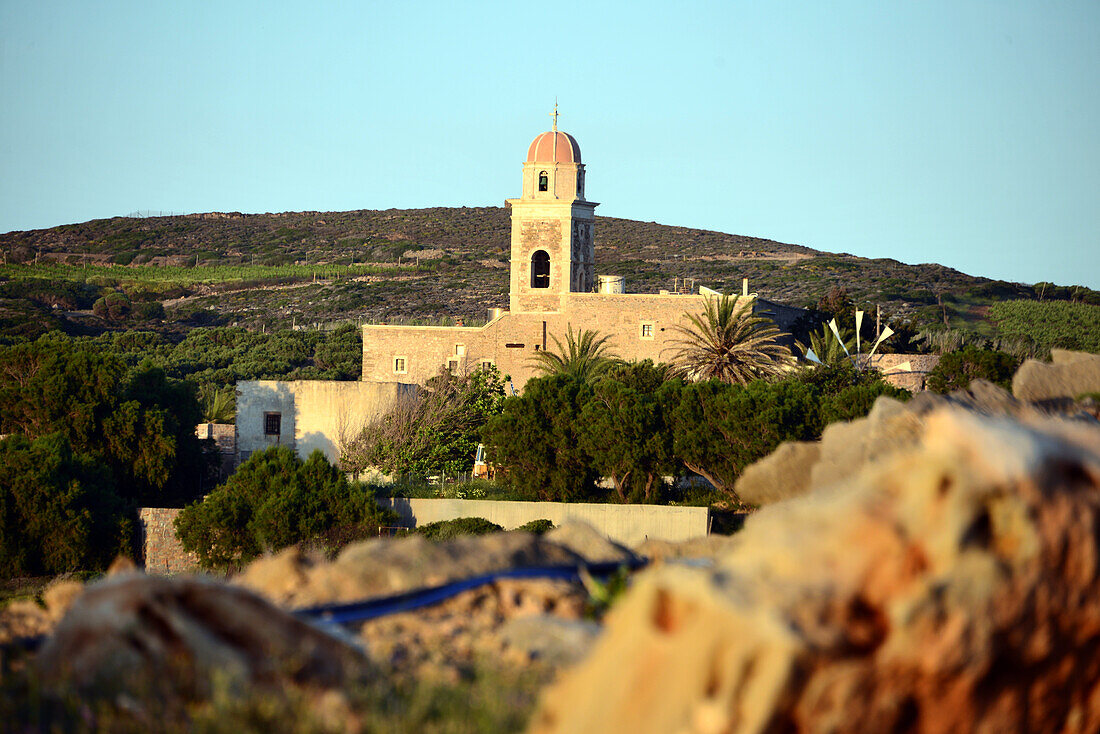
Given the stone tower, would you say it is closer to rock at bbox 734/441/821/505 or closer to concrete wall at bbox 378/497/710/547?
concrete wall at bbox 378/497/710/547

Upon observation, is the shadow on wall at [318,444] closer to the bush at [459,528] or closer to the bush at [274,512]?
the bush at [274,512]

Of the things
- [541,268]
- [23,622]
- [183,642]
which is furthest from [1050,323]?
[183,642]

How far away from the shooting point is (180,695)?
5539 mm

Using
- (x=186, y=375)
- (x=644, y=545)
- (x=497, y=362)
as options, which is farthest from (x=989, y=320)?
(x=644, y=545)

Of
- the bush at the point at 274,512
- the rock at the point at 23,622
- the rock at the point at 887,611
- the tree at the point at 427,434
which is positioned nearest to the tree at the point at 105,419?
the tree at the point at 427,434

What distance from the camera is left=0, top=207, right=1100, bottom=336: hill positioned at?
8450 cm

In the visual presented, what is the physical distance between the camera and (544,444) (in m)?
33.8

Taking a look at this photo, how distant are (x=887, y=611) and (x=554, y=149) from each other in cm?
4359

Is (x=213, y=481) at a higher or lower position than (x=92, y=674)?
lower

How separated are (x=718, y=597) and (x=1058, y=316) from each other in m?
71.0

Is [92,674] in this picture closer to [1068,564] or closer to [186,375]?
[1068,564]

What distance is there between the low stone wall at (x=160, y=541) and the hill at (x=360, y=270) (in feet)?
144

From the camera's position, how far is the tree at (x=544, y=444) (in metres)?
33.3

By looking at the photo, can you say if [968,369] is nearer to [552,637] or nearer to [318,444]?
[318,444]
